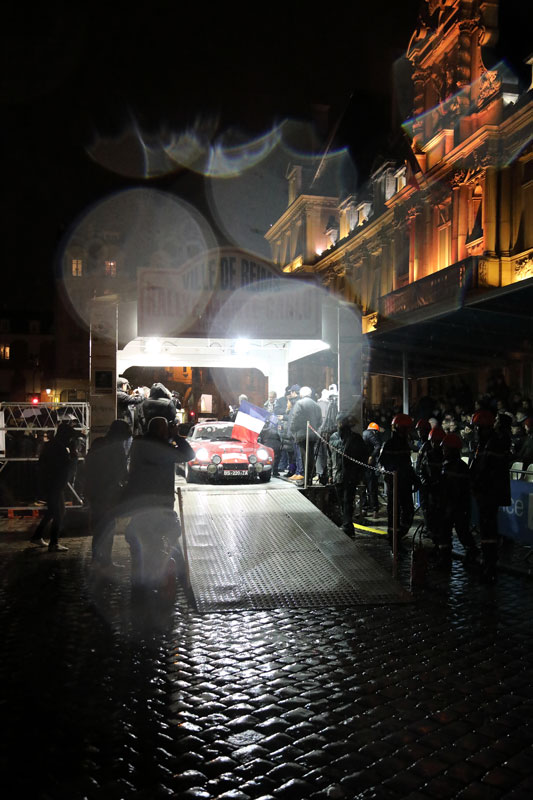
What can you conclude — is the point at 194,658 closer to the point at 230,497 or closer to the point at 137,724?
the point at 137,724

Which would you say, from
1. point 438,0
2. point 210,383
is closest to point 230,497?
point 438,0

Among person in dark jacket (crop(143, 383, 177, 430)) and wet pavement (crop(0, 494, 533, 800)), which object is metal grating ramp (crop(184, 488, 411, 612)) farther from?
person in dark jacket (crop(143, 383, 177, 430))

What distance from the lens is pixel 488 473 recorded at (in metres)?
9.15

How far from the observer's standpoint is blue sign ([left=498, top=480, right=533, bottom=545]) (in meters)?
9.87

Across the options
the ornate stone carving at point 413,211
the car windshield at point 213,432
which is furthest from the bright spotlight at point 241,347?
the ornate stone carving at point 413,211

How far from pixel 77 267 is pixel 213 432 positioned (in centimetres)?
5766

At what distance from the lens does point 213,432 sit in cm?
1675

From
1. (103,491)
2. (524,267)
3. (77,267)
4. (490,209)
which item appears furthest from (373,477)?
(77,267)

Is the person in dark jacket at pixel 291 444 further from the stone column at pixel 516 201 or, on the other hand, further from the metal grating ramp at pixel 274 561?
the stone column at pixel 516 201

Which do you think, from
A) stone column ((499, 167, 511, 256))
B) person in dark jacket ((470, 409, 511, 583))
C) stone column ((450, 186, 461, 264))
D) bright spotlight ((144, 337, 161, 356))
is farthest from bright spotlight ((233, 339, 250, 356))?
stone column ((450, 186, 461, 264))

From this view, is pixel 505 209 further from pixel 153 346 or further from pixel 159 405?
pixel 159 405

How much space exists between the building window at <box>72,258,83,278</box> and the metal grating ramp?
201 ft

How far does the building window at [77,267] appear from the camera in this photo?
68.9 meters

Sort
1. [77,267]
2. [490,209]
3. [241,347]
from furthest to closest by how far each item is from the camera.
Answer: [77,267]
[490,209]
[241,347]
